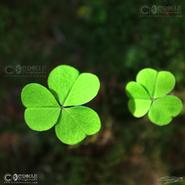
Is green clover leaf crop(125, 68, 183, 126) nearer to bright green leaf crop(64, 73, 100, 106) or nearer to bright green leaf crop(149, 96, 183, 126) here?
bright green leaf crop(149, 96, 183, 126)

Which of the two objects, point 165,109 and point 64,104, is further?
point 165,109

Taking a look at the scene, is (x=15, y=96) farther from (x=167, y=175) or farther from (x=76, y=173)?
(x=167, y=175)

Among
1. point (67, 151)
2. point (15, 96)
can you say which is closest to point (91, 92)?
point (67, 151)

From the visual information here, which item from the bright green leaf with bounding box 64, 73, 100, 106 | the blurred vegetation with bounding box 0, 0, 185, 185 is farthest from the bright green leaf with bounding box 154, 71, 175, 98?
the blurred vegetation with bounding box 0, 0, 185, 185

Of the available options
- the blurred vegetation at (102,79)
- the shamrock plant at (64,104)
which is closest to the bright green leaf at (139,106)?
the shamrock plant at (64,104)

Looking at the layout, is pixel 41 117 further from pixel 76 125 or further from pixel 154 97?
pixel 154 97

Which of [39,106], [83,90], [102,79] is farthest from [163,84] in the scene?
[102,79]
